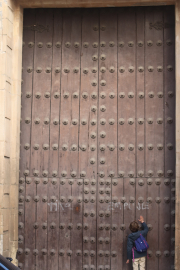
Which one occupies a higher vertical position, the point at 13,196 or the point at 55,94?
the point at 55,94

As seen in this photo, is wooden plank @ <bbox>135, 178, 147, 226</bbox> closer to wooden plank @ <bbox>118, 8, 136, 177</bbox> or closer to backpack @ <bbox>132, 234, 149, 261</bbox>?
wooden plank @ <bbox>118, 8, 136, 177</bbox>

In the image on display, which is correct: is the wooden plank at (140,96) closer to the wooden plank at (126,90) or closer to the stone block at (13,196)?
the wooden plank at (126,90)

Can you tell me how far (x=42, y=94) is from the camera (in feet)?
18.2

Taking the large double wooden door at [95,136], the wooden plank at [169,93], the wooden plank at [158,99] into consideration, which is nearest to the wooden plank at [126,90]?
the large double wooden door at [95,136]

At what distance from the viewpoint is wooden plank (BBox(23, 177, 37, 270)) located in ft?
17.4

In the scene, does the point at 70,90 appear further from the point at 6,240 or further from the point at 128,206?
the point at 6,240

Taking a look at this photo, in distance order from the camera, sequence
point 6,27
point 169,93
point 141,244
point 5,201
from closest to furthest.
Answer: point 141,244
point 5,201
point 6,27
point 169,93

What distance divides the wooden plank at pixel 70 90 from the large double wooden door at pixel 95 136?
0.01 metres

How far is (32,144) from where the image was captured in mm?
5484

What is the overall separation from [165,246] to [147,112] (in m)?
1.79

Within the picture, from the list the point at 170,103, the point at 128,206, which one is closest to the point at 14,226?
the point at 128,206

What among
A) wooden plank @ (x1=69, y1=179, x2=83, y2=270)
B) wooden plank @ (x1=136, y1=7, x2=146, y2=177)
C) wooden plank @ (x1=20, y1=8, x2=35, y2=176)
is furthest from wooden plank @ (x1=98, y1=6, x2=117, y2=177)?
wooden plank @ (x1=20, y1=8, x2=35, y2=176)

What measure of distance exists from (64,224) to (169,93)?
7.43ft

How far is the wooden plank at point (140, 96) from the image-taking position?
5355 mm
